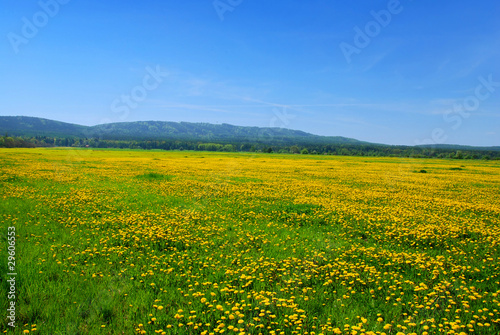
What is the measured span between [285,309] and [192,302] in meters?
1.75

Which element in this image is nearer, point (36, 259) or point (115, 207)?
point (36, 259)

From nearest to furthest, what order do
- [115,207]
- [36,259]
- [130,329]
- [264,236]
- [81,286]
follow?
[130,329] < [81,286] < [36,259] < [264,236] < [115,207]

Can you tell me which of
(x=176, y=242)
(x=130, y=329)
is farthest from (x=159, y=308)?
(x=176, y=242)

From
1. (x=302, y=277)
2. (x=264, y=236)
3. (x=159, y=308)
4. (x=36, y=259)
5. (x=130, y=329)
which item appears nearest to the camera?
(x=130, y=329)

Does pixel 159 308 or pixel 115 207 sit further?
pixel 115 207

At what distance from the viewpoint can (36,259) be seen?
7.14 metres

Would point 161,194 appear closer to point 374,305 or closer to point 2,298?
point 2,298

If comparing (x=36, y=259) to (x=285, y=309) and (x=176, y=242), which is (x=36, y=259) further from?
(x=285, y=309)

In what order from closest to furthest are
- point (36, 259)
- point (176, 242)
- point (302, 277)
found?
point (302, 277)
point (36, 259)
point (176, 242)

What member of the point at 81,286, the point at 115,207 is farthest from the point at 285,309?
the point at 115,207

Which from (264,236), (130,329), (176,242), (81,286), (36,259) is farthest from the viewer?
(264,236)

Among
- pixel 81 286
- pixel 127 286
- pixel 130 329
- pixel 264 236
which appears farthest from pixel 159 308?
pixel 264 236

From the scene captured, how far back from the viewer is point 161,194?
17.8 m

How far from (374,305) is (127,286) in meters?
4.95
